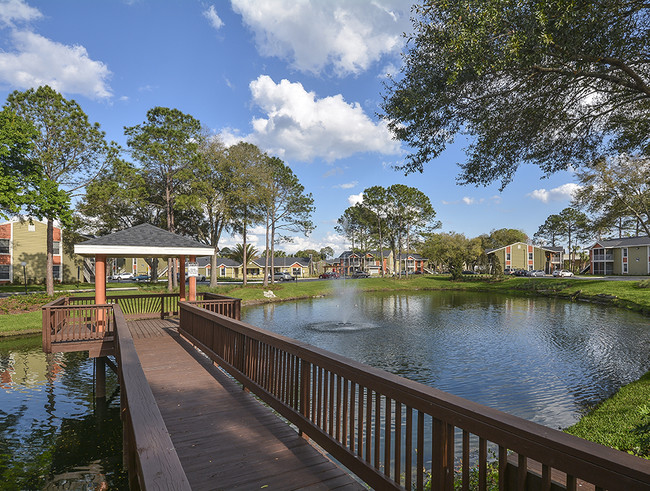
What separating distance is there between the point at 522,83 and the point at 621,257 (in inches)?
2249

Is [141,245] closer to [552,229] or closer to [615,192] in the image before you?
[615,192]

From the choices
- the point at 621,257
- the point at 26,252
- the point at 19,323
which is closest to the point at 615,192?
the point at 621,257

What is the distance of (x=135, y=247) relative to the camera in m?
12.1

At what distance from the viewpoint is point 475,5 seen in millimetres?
5781

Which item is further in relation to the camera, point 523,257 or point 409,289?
point 523,257

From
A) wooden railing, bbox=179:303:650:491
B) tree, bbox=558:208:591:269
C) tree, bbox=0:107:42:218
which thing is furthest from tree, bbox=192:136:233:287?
tree, bbox=558:208:591:269

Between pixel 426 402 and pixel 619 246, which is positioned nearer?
pixel 426 402

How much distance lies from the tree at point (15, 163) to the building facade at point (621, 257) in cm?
6295

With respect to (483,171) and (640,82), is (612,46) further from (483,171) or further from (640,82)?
(483,171)

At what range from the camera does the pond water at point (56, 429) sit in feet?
18.2

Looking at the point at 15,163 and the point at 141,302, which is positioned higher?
the point at 15,163

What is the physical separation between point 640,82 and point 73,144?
2970 cm

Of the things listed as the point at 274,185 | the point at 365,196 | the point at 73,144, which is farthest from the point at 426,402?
the point at 365,196

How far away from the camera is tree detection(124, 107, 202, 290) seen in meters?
30.6
